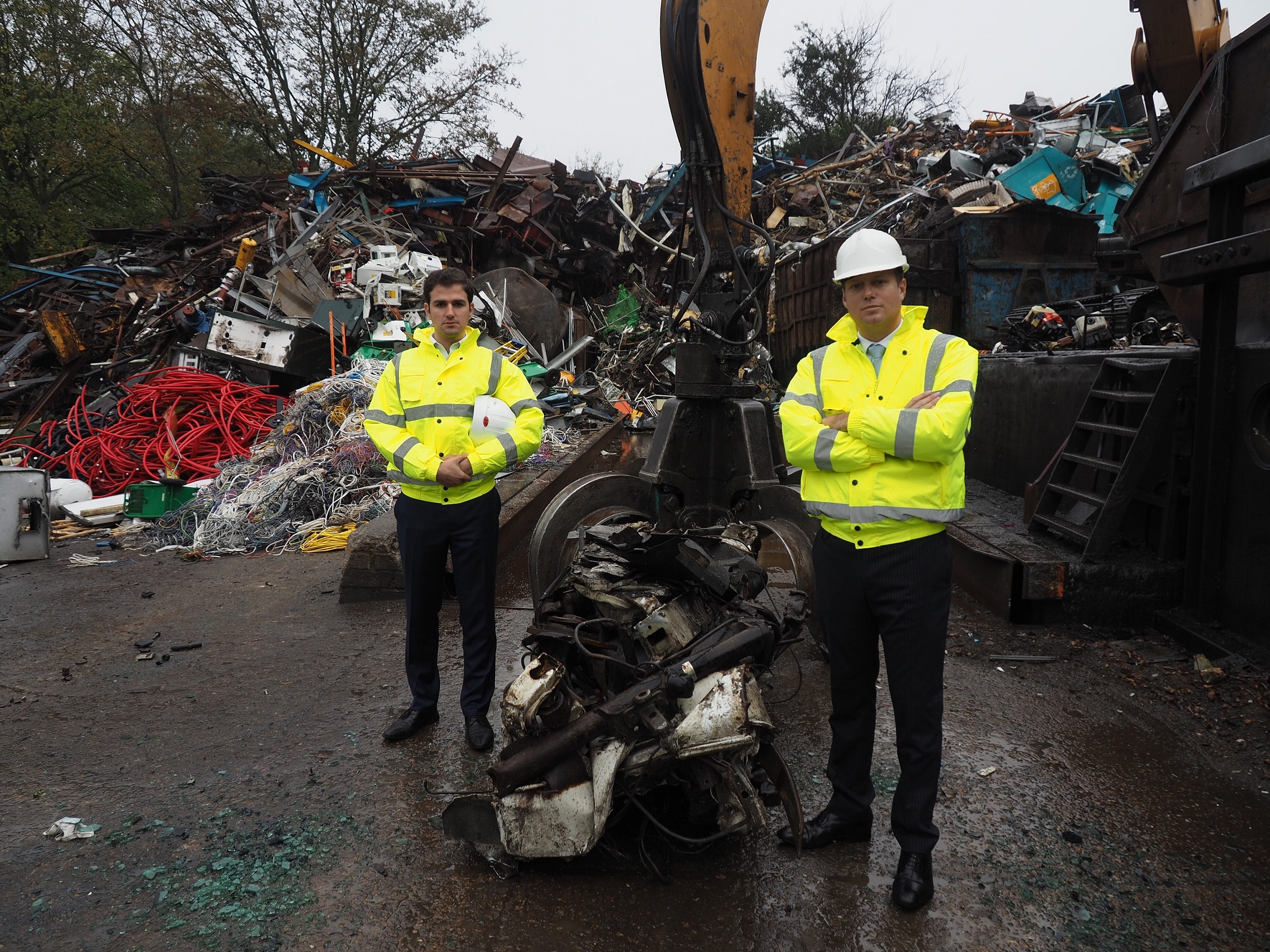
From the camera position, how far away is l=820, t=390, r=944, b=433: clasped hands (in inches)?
93.0

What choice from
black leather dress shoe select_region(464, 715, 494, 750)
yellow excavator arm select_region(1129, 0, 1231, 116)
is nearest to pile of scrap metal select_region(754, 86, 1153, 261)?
yellow excavator arm select_region(1129, 0, 1231, 116)

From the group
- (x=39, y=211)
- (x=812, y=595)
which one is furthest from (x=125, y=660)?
(x=39, y=211)

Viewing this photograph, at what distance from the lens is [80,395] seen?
10398 mm

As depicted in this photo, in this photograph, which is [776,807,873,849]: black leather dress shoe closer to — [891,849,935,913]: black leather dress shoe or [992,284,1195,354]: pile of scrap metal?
[891,849,935,913]: black leather dress shoe

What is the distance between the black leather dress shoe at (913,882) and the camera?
239cm

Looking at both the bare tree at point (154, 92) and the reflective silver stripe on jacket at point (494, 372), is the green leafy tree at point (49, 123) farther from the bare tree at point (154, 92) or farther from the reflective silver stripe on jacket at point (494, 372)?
the reflective silver stripe on jacket at point (494, 372)

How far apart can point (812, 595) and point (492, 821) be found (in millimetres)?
2160

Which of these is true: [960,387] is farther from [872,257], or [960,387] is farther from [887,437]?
[872,257]

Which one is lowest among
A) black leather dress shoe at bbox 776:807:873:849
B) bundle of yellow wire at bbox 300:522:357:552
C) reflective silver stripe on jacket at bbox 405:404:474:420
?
black leather dress shoe at bbox 776:807:873:849

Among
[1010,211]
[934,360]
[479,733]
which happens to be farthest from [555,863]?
[1010,211]

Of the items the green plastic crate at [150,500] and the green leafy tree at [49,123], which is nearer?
the green plastic crate at [150,500]

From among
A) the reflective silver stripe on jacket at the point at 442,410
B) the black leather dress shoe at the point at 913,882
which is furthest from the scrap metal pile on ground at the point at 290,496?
the black leather dress shoe at the point at 913,882

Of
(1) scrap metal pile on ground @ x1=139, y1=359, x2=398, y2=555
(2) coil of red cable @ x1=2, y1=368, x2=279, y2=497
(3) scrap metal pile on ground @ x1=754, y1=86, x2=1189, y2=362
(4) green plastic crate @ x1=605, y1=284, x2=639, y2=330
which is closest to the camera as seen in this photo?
(1) scrap metal pile on ground @ x1=139, y1=359, x2=398, y2=555

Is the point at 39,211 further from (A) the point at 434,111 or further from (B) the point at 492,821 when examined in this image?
(B) the point at 492,821
